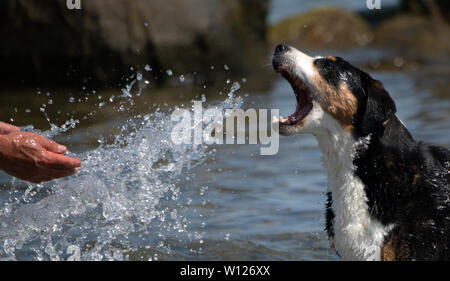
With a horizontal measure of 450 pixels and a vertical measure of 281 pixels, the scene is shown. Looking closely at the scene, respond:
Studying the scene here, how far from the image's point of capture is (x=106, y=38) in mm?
10930

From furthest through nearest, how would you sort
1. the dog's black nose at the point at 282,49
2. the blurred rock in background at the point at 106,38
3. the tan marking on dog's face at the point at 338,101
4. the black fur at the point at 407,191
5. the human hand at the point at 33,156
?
the blurred rock in background at the point at 106,38, the dog's black nose at the point at 282,49, the tan marking on dog's face at the point at 338,101, the black fur at the point at 407,191, the human hand at the point at 33,156

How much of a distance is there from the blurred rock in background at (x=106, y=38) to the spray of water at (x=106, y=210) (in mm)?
4833

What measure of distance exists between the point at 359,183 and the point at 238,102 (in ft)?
5.01

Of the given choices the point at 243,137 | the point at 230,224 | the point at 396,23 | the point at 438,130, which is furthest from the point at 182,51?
the point at 396,23

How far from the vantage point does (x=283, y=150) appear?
8.46 metres

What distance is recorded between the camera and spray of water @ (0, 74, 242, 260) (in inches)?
228

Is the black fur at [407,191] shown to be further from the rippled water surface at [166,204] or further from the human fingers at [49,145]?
the human fingers at [49,145]

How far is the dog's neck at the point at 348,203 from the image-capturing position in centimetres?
475

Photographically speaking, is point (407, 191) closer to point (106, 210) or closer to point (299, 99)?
point (299, 99)
